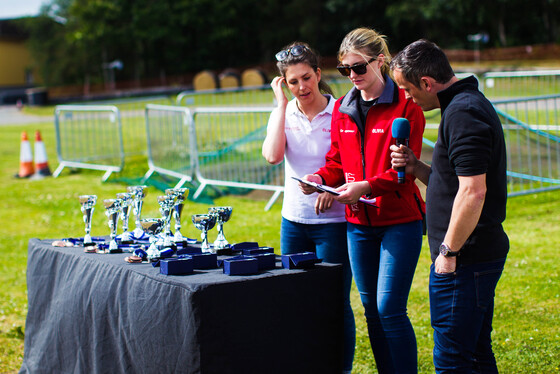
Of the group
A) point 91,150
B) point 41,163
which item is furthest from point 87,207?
point 91,150

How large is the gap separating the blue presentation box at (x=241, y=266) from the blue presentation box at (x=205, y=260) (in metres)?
0.20

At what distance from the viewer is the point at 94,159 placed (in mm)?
15055

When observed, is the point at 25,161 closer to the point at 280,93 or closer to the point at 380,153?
the point at 280,93

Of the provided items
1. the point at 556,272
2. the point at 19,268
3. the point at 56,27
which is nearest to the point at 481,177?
the point at 556,272

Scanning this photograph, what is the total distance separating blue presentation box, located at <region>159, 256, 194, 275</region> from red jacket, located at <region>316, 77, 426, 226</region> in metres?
0.91

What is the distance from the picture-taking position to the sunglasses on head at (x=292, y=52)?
3.78 metres

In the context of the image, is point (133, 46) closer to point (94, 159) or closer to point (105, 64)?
point (105, 64)

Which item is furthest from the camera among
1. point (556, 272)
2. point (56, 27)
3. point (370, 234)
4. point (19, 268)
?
point (56, 27)

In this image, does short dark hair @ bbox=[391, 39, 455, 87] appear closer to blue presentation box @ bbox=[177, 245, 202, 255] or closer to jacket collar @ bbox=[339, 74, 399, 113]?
jacket collar @ bbox=[339, 74, 399, 113]

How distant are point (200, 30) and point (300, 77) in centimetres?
6126

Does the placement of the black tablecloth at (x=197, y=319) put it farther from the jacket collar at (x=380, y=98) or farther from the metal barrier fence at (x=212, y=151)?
the metal barrier fence at (x=212, y=151)

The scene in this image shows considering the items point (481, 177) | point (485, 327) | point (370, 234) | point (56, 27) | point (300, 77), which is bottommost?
point (485, 327)

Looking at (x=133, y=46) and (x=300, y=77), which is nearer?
(x=300, y=77)

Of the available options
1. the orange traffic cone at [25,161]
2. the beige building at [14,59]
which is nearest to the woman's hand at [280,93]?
the orange traffic cone at [25,161]
